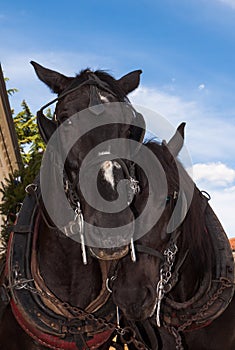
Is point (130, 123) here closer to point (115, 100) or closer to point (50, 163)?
point (115, 100)

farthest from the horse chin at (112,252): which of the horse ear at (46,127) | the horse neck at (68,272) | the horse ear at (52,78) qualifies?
the horse ear at (52,78)

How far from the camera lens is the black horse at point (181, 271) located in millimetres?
3061

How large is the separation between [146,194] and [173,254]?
436mm

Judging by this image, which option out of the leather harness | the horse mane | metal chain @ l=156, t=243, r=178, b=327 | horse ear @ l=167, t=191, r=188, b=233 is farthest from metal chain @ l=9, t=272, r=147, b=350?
the horse mane

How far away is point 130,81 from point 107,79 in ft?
0.82

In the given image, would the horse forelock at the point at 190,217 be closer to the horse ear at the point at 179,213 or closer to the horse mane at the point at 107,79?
the horse ear at the point at 179,213

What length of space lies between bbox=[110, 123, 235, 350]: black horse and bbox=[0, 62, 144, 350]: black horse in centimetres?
23

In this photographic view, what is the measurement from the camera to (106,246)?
283 cm

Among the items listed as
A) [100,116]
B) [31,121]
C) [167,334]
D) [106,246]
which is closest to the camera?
[106,246]

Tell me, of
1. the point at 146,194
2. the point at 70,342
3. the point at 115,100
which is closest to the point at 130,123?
the point at 115,100

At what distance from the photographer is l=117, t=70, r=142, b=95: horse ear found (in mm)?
3599

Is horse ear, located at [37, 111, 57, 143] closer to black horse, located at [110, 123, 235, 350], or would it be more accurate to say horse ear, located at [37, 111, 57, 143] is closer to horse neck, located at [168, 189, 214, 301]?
black horse, located at [110, 123, 235, 350]

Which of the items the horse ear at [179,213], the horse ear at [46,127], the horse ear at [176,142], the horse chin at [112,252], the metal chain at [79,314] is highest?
the horse ear at [46,127]

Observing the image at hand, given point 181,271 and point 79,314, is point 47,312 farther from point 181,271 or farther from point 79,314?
point 181,271
